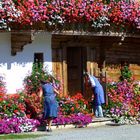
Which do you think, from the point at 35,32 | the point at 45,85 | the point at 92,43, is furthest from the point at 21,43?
the point at 92,43

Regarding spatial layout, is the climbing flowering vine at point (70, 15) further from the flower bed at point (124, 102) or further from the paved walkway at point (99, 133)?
the paved walkway at point (99, 133)

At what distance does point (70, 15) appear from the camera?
66.2ft

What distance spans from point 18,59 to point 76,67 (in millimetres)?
3438

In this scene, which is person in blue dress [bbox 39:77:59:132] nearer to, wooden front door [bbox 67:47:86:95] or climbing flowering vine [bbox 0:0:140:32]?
climbing flowering vine [bbox 0:0:140:32]

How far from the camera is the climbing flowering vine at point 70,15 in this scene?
18.7 metres

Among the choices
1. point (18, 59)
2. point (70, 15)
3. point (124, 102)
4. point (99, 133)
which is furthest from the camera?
point (124, 102)

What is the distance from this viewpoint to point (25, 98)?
19781 millimetres

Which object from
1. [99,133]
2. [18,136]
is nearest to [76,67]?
[99,133]

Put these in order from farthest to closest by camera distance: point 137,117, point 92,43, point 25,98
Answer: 1. point 92,43
2. point 137,117
3. point 25,98

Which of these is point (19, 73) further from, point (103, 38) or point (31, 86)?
point (103, 38)

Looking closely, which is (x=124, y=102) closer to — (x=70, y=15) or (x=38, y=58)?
(x=38, y=58)

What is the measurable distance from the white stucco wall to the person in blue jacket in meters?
1.58

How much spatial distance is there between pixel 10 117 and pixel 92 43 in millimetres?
6081

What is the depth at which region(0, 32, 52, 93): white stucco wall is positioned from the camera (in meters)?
20.0
